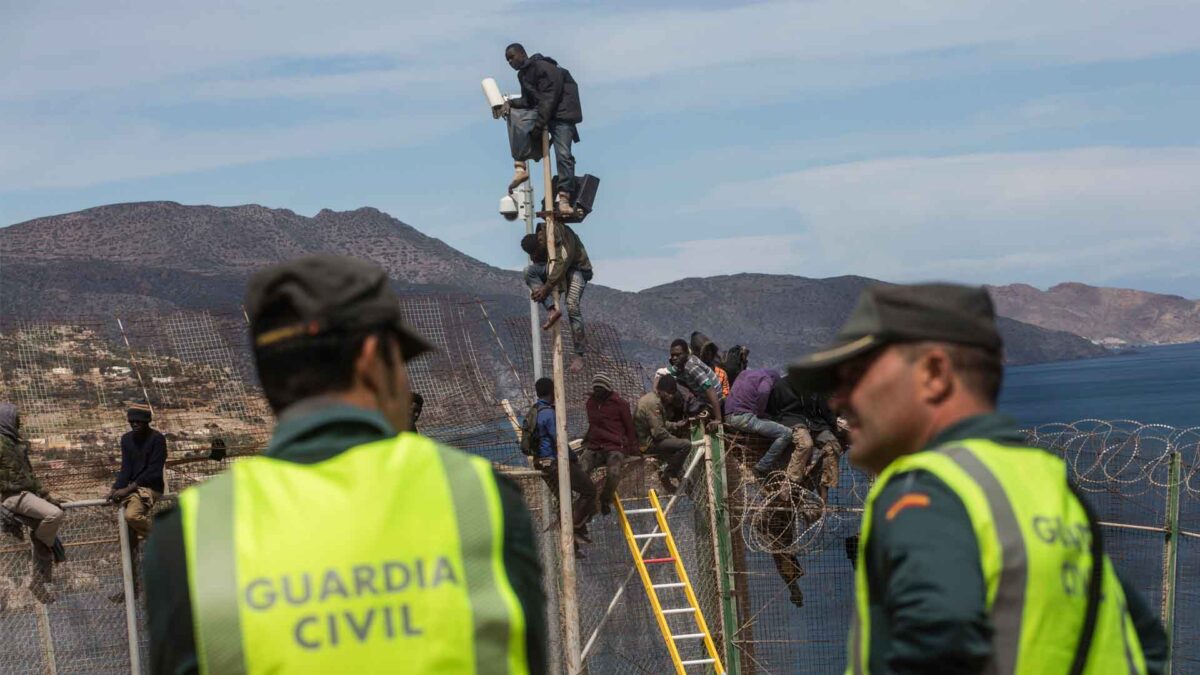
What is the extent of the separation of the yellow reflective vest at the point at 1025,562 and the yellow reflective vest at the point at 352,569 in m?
0.75

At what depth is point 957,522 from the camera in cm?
300

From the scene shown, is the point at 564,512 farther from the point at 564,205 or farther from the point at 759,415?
the point at 564,205

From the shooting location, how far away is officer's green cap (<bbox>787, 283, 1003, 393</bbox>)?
3.21 metres

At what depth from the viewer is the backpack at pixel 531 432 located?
14.6 m

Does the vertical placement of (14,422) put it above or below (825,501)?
above

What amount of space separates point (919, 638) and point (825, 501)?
438 inches

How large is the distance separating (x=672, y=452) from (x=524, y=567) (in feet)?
39.9

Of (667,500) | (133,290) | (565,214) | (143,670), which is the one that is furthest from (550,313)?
(133,290)

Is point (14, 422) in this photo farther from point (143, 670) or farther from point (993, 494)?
point (993, 494)

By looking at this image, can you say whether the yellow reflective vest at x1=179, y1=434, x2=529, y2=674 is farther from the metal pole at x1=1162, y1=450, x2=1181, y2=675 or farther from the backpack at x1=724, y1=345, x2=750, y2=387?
the backpack at x1=724, y1=345, x2=750, y2=387

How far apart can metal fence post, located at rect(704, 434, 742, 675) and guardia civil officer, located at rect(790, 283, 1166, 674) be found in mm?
11071

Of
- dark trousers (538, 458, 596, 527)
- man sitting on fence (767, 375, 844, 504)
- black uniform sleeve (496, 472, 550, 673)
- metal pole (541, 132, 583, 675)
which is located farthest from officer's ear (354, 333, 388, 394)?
dark trousers (538, 458, 596, 527)

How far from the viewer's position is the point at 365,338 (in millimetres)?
2967

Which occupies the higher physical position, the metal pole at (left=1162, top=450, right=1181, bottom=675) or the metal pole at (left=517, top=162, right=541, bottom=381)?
the metal pole at (left=517, top=162, right=541, bottom=381)
